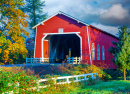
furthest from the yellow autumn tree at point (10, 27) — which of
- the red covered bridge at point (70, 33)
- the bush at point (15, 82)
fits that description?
the bush at point (15, 82)

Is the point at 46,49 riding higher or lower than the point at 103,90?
higher

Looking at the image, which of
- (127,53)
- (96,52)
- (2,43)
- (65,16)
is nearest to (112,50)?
(127,53)

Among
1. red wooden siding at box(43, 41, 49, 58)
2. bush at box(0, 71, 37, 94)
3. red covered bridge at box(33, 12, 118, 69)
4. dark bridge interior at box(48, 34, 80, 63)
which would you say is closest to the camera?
bush at box(0, 71, 37, 94)

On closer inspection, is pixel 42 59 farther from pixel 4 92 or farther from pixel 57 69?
pixel 4 92

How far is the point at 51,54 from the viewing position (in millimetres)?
27875

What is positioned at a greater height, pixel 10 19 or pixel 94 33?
pixel 10 19

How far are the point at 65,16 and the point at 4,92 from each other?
17.1m

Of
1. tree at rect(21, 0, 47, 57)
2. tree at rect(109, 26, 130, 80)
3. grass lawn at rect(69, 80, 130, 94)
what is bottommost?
grass lawn at rect(69, 80, 130, 94)

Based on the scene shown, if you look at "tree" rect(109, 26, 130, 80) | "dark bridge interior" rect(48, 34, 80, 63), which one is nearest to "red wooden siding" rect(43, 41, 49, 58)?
"dark bridge interior" rect(48, 34, 80, 63)

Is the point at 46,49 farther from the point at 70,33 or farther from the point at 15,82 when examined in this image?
the point at 15,82

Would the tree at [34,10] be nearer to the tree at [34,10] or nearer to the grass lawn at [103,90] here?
the tree at [34,10]

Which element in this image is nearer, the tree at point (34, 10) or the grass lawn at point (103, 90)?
the grass lawn at point (103, 90)

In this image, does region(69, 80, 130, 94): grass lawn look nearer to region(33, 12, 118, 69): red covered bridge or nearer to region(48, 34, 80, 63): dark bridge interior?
region(33, 12, 118, 69): red covered bridge

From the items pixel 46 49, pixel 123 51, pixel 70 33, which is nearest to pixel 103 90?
pixel 123 51
